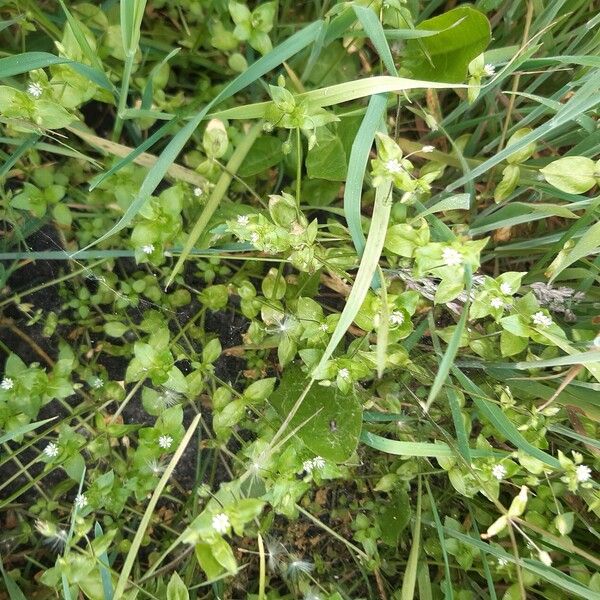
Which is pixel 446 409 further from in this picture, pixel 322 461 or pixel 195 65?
pixel 195 65

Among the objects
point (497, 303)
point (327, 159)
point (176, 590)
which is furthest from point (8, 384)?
point (497, 303)

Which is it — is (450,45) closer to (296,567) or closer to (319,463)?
(319,463)

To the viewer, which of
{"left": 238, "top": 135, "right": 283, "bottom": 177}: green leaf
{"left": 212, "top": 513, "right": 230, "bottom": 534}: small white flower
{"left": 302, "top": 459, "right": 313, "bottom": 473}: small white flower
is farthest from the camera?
{"left": 238, "top": 135, "right": 283, "bottom": 177}: green leaf

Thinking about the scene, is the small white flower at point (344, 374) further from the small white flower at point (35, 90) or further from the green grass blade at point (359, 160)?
the small white flower at point (35, 90)

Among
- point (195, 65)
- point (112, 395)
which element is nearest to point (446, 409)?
point (112, 395)

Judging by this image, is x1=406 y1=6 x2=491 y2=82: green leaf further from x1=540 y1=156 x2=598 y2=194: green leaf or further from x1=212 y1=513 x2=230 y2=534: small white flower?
x1=212 y1=513 x2=230 y2=534: small white flower

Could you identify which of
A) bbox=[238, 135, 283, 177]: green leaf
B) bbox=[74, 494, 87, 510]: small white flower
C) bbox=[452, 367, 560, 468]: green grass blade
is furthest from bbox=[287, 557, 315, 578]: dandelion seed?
bbox=[238, 135, 283, 177]: green leaf
